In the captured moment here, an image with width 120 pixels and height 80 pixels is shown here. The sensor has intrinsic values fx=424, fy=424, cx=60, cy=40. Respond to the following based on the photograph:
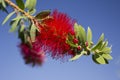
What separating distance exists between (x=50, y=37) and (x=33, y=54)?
0.19m

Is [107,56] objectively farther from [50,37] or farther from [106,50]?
[50,37]

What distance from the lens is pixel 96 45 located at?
330 cm

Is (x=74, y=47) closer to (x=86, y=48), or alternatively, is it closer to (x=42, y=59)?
(x=86, y=48)

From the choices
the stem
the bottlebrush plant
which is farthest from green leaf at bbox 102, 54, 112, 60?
the stem

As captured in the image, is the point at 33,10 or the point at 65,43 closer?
the point at 65,43

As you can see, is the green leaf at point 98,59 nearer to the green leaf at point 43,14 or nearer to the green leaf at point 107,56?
the green leaf at point 107,56

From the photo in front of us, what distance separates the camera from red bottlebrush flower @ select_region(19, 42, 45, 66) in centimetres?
340

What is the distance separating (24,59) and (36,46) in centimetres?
14

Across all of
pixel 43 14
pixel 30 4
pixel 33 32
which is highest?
pixel 30 4

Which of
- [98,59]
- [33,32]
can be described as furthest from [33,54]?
[98,59]

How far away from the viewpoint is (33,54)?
3.40 meters

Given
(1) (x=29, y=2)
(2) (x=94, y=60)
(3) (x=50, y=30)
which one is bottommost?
(2) (x=94, y=60)

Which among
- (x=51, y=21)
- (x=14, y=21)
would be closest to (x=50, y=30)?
(x=51, y=21)

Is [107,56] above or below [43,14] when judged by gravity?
below
